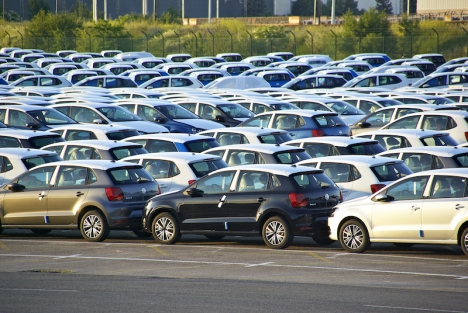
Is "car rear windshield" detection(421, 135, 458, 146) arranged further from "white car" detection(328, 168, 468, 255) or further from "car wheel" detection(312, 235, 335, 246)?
"white car" detection(328, 168, 468, 255)

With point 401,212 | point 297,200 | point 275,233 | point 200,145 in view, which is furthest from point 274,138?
point 401,212

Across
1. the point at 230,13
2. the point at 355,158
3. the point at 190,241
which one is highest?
the point at 230,13

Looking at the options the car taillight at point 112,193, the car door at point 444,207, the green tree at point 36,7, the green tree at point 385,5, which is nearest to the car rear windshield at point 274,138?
the car taillight at point 112,193

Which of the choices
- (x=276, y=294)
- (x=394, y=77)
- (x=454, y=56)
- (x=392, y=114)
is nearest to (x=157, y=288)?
(x=276, y=294)

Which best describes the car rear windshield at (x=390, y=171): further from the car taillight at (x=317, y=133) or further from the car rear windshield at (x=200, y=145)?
the car taillight at (x=317, y=133)

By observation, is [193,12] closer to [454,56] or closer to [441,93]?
[454,56]

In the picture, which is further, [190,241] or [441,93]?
[441,93]

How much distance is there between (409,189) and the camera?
597 inches

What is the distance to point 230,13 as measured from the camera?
A: 13025cm

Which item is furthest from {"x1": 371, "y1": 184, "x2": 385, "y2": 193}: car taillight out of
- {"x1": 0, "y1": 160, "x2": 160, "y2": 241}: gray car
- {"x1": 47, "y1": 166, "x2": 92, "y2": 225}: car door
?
{"x1": 47, "y1": 166, "x2": 92, "y2": 225}: car door

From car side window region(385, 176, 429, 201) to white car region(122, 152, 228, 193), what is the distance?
4112 mm

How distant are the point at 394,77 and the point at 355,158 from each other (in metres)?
24.6

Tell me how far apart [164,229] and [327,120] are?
9.98m

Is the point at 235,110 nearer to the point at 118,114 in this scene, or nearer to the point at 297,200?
the point at 118,114
